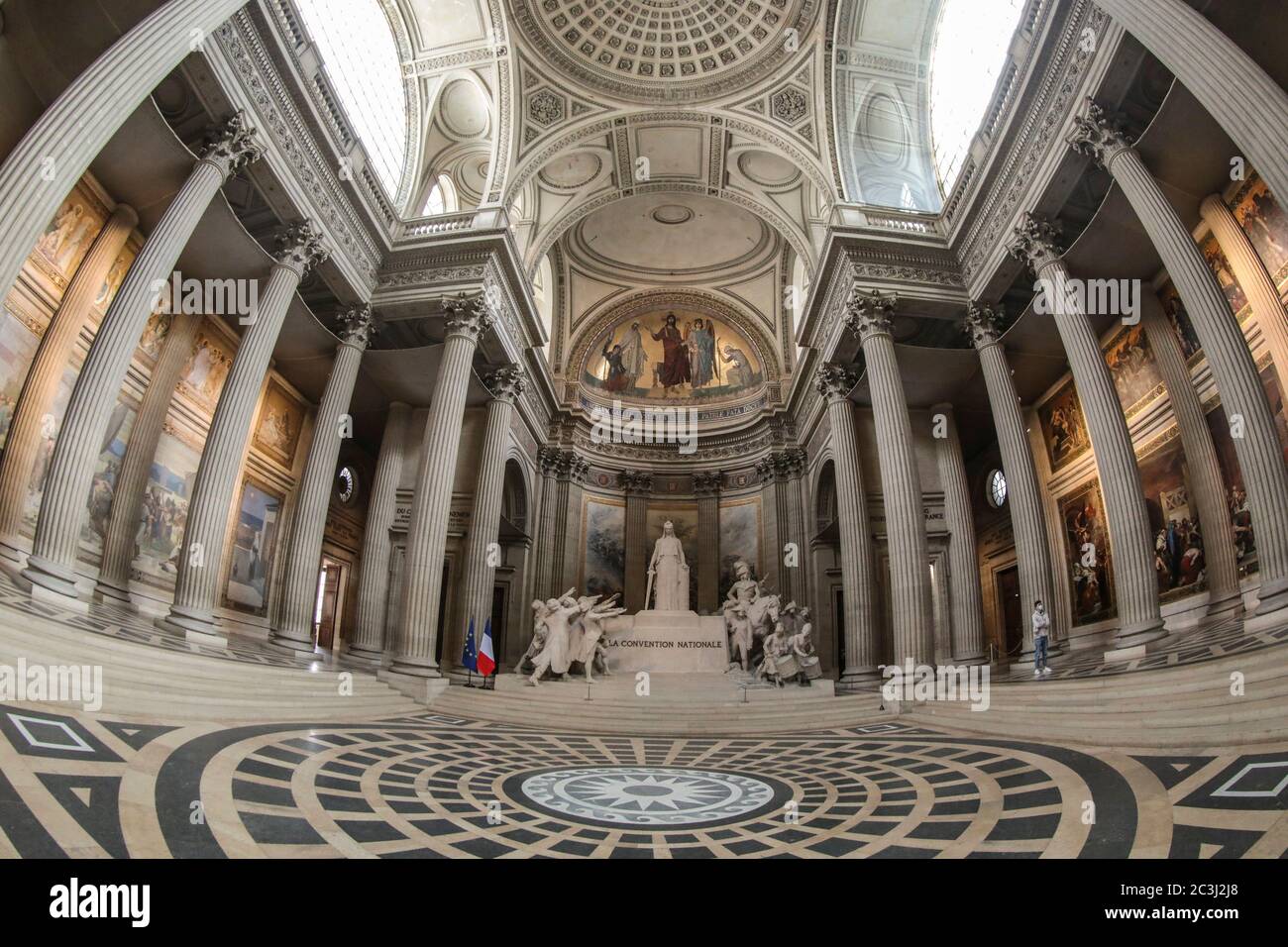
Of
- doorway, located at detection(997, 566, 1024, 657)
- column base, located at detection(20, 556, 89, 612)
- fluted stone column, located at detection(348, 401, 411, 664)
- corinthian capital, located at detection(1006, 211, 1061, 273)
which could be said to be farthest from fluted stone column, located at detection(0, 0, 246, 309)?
doorway, located at detection(997, 566, 1024, 657)

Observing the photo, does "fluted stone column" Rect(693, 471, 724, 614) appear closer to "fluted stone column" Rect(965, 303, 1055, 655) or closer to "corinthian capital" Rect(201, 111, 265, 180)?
"fluted stone column" Rect(965, 303, 1055, 655)

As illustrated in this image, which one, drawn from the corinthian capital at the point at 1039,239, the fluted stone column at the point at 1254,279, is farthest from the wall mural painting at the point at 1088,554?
the corinthian capital at the point at 1039,239

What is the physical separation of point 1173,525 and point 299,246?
55.9ft

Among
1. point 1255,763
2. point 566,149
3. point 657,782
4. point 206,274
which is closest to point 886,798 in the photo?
point 657,782

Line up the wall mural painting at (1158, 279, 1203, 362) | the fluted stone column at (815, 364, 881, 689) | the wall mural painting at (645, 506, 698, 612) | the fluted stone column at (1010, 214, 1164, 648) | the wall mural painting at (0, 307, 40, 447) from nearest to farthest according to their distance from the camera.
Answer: the fluted stone column at (1010, 214, 1164, 648), the wall mural painting at (0, 307, 40, 447), the wall mural painting at (1158, 279, 1203, 362), the fluted stone column at (815, 364, 881, 689), the wall mural painting at (645, 506, 698, 612)

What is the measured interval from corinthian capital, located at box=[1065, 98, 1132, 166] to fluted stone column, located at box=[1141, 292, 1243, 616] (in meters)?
3.96

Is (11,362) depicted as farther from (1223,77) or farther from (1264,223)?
(1264,223)

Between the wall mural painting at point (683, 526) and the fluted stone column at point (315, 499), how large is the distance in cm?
1264

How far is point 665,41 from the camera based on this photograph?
17.9 meters

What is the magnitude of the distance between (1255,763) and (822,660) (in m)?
15.1

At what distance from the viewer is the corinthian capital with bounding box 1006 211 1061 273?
11712 mm

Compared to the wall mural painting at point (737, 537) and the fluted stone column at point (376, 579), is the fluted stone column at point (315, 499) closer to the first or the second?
the fluted stone column at point (376, 579)

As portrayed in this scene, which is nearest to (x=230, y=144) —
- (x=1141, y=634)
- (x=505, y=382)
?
(x=505, y=382)

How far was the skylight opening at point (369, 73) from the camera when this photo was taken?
14.3 metres
